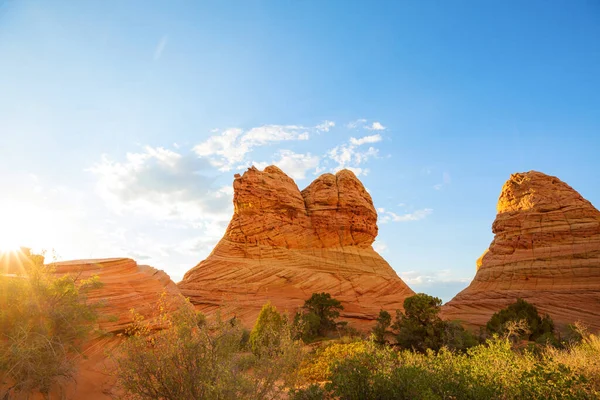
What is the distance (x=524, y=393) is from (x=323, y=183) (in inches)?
1518

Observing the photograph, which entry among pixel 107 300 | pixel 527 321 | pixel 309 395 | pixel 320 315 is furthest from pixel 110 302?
pixel 527 321

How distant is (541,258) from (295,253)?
78.7 feet

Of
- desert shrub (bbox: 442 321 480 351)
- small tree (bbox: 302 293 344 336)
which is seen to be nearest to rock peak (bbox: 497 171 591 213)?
desert shrub (bbox: 442 321 480 351)

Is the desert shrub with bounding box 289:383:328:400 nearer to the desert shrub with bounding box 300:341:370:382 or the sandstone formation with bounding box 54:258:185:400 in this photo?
the sandstone formation with bounding box 54:258:185:400

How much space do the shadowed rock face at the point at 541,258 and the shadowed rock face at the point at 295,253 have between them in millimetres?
8458

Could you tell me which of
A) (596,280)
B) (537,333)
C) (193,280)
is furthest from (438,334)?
(193,280)

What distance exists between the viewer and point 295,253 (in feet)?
130

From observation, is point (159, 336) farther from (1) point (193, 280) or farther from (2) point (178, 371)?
(1) point (193, 280)

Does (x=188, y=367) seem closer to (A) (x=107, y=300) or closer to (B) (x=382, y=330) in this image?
(A) (x=107, y=300)

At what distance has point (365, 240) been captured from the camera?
4422cm

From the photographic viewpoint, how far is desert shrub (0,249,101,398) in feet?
29.0

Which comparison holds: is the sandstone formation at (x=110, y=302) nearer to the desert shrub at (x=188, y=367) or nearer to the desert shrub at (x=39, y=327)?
the desert shrub at (x=39, y=327)

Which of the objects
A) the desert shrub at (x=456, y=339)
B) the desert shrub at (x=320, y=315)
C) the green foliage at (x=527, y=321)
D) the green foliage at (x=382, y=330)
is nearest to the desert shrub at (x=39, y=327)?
the desert shrub at (x=456, y=339)

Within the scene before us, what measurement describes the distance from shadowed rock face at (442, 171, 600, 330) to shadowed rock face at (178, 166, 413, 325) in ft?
27.7
